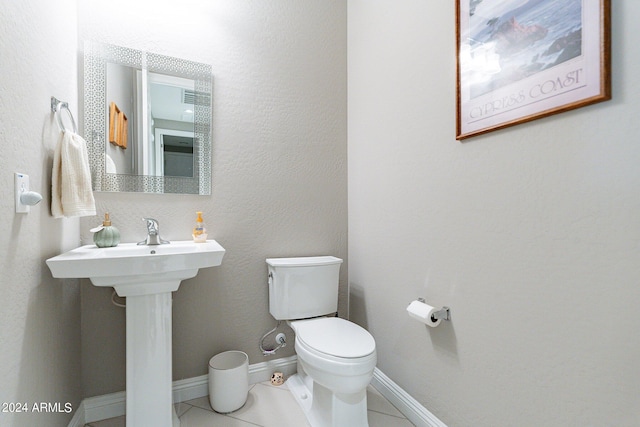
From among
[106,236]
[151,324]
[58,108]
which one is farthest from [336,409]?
[58,108]

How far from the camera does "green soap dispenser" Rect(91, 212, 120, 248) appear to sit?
4.41ft

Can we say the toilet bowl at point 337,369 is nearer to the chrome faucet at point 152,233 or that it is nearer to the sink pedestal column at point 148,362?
the sink pedestal column at point 148,362

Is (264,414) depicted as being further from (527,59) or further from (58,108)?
(527,59)

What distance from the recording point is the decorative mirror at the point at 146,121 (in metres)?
1.43

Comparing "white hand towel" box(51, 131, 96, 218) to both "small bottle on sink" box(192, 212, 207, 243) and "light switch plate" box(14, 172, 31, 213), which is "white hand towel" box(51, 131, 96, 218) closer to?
"light switch plate" box(14, 172, 31, 213)

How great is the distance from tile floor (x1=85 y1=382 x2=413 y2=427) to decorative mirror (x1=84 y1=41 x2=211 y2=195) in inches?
45.5

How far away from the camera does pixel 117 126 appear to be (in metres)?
1.47

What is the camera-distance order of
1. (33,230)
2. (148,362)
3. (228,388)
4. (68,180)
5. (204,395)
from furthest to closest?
(204,395), (228,388), (148,362), (68,180), (33,230)

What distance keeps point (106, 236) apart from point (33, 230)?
1.22ft

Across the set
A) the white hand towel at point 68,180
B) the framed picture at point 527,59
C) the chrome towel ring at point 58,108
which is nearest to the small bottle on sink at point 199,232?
the white hand towel at point 68,180

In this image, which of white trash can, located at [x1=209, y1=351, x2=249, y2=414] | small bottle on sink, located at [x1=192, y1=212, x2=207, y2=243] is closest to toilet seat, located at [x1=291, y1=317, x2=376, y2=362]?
white trash can, located at [x1=209, y1=351, x2=249, y2=414]

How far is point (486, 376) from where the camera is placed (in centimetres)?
110

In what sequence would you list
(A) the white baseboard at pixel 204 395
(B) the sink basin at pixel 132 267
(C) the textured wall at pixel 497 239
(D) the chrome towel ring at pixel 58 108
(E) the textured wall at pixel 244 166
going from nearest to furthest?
(C) the textured wall at pixel 497 239 < (B) the sink basin at pixel 132 267 < (D) the chrome towel ring at pixel 58 108 < (A) the white baseboard at pixel 204 395 < (E) the textured wall at pixel 244 166

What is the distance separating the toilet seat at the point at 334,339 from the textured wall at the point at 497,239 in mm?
294
